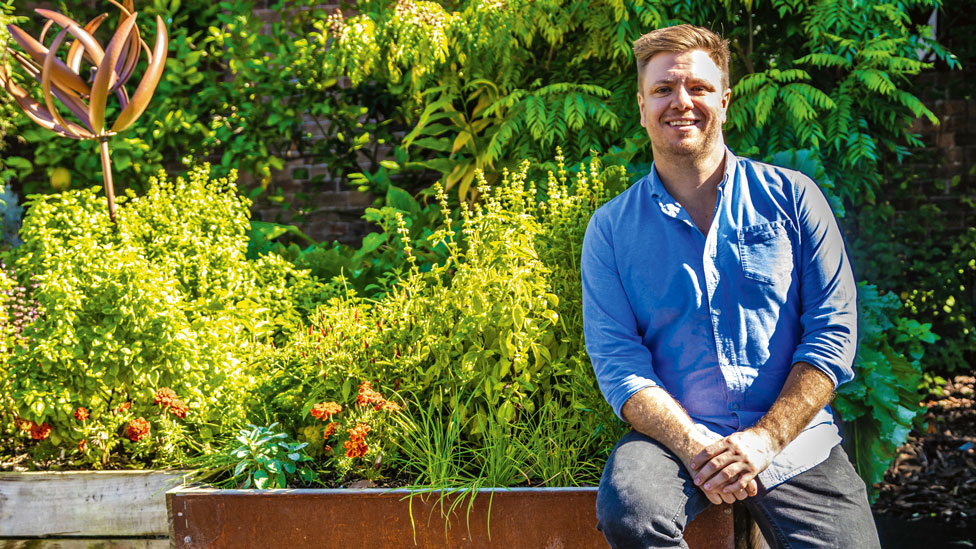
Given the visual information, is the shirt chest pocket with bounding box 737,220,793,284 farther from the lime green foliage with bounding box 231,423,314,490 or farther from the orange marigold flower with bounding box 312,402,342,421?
the lime green foliage with bounding box 231,423,314,490

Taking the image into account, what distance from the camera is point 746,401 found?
2.08m

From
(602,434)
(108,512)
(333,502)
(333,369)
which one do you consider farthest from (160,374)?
(602,434)

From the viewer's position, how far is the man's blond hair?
7.22ft

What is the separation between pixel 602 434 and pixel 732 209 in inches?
30.8

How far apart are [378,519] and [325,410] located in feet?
1.16

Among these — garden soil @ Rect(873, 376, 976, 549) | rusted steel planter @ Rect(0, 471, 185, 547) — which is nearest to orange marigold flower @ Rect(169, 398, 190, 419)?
A: rusted steel planter @ Rect(0, 471, 185, 547)

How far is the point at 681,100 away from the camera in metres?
2.18

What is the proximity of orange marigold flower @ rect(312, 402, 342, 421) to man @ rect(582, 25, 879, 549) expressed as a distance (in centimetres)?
79

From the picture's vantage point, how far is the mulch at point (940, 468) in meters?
3.67

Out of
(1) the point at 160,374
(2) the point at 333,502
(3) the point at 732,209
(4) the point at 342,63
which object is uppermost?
(4) the point at 342,63

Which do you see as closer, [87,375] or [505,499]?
[505,499]

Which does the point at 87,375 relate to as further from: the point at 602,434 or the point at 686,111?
the point at 686,111

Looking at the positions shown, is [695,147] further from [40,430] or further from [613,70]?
[40,430]

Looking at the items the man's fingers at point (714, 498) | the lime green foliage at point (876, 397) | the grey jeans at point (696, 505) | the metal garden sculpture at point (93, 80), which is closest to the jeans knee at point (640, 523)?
the grey jeans at point (696, 505)
